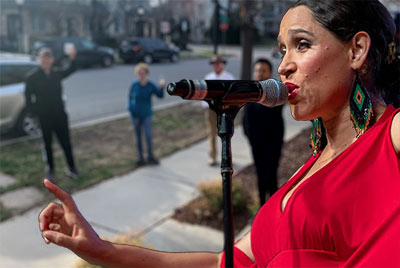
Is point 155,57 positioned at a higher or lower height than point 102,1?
lower

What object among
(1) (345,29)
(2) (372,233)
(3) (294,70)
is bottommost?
(2) (372,233)

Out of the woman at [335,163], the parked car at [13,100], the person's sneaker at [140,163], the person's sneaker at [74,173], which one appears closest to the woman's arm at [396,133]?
the woman at [335,163]

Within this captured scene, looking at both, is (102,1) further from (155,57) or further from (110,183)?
(110,183)

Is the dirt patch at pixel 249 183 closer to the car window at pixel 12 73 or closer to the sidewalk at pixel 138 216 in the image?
the sidewalk at pixel 138 216

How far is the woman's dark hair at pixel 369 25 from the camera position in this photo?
1.18m

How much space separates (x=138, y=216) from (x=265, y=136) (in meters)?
1.77

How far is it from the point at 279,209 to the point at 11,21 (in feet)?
127

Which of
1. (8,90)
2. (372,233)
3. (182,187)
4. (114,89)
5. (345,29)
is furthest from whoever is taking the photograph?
(114,89)

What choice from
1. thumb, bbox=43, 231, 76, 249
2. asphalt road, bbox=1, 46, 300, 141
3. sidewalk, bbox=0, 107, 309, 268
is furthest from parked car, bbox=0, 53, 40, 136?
thumb, bbox=43, 231, 76, 249

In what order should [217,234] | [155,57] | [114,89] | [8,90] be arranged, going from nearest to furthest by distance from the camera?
[217,234], [8,90], [114,89], [155,57]

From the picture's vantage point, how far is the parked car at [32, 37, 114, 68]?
20906 mm

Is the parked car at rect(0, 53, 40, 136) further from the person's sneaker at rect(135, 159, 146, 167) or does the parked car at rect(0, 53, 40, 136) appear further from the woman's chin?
the woman's chin

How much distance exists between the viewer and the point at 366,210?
1065 millimetres

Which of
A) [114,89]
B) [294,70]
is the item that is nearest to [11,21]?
[114,89]
